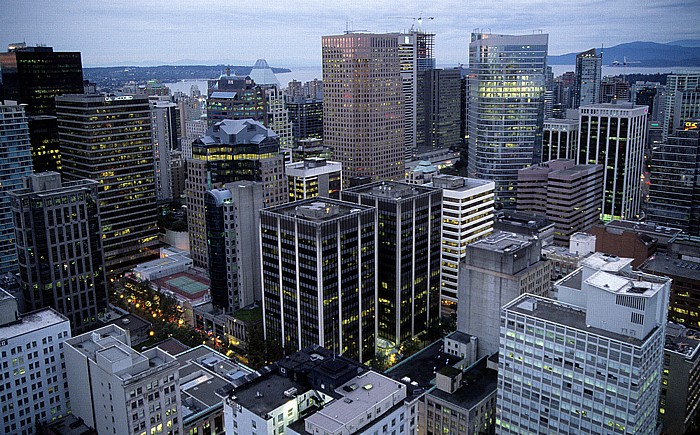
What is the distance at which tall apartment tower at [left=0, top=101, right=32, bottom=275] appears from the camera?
177 m

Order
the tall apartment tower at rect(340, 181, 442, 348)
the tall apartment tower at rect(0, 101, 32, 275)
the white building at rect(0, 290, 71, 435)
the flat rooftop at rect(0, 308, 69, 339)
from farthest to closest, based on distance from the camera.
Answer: the tall apartment tower at rect(0, 101, 32, 275)
the tall apartment tower at rect(340, 181, 442, 348)
the flat rooftop at rect(0, 308, 69, 339)
the white building at rect(0, 290, 71, 435)

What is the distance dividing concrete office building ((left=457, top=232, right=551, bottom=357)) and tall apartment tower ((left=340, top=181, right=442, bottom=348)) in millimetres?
16046

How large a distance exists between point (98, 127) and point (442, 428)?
150 meters

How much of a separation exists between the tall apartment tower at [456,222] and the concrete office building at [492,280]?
29548 mm

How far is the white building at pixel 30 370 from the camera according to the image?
111 metres

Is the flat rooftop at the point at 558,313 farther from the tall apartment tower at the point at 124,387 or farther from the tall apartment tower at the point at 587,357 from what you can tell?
the tall apartment tower at the point at 124,387

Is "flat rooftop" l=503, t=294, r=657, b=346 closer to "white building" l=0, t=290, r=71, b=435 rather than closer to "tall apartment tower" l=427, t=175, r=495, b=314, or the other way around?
"tall apartment tower" l=427, t=175, r=495, b=314

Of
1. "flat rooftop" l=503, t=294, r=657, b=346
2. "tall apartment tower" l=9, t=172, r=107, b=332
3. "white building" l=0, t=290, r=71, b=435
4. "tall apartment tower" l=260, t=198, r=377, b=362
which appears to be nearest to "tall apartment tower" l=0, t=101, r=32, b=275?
"tall apartment tower" l=9, t=172, r=107, b=332

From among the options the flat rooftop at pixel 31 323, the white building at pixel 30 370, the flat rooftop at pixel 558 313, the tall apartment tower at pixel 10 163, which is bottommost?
the white building at pixel 30 370

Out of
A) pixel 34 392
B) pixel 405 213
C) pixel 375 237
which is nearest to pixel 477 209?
pixel 405 213

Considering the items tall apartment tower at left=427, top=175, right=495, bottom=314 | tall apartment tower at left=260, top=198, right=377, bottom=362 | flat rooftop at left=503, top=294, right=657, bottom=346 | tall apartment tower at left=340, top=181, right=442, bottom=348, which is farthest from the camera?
tall apartment tower at left=427, top=175, right=495, bottom=314

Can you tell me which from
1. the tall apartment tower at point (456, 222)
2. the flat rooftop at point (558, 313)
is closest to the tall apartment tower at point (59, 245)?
the tall apartment tower at point (456, 222)

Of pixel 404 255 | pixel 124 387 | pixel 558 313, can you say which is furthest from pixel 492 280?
pixel 124 387

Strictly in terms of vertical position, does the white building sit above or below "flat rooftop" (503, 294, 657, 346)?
below
